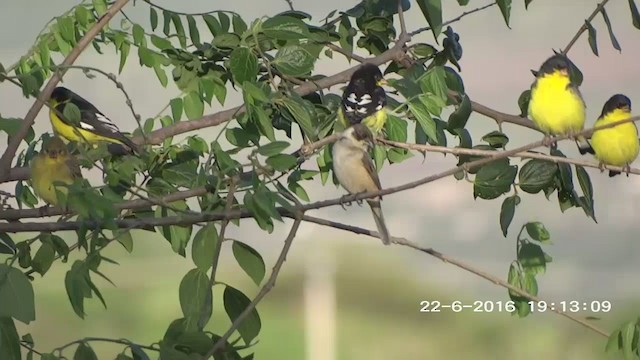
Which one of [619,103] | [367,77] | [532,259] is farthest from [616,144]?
[532,259]

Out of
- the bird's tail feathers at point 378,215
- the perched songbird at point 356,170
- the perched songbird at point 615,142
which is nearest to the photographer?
the perched songbird at point 356,170

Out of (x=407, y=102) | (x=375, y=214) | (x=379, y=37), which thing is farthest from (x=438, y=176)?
(x=375, y=214)

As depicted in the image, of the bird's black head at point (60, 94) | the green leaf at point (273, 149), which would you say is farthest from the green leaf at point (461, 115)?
the bird's black head at point (60, 94)

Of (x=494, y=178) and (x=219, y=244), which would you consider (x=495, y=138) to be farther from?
(x=219, y=244)

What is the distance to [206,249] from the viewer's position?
1.20 m

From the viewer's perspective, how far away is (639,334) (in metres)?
1.26

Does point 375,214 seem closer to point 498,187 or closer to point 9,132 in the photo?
point 498,187

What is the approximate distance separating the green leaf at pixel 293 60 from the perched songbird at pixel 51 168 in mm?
444

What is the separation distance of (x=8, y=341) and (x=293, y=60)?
56 cm

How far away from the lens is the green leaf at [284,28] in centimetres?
135

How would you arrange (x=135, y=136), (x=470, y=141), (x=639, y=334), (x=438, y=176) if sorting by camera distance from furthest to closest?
(x=135, y=136), (x=470, y=141), (x=639, y=334), (x=438, y=176)

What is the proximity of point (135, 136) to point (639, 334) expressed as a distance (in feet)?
2.95

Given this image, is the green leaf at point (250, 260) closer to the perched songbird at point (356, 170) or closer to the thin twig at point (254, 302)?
the thin twig at point (254, 302)

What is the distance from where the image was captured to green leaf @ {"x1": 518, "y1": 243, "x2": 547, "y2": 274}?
1.48 m
